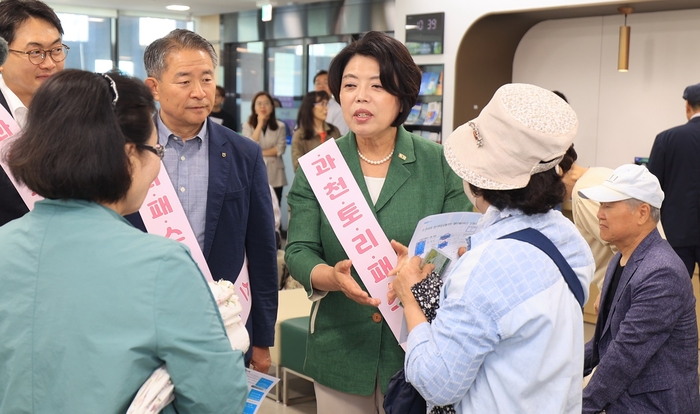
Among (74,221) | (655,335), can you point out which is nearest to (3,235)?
(74,221)

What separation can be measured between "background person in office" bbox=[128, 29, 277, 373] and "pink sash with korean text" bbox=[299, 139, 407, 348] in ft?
0.82

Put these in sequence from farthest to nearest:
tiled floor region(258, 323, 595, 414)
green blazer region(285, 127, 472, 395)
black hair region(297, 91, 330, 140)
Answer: black hair region(297, 91, 330, 140) < tiled floor region(258, 323, 595, 414) < green blazer region(285, 127, 472, 395)

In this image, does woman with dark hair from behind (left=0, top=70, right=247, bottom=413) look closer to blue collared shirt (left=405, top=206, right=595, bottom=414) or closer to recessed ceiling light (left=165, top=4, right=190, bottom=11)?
blue collared shirt (left=405, top=206, right=595, bottom=414)

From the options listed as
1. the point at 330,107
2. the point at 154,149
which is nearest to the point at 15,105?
the point at 154,149

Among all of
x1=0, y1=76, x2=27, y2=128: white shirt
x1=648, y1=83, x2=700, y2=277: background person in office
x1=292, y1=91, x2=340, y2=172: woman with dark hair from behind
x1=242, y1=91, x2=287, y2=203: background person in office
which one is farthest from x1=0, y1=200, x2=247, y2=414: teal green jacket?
x1=242, y1=91, x2=287, y2=203: background person in office

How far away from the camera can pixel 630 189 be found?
2754 mm

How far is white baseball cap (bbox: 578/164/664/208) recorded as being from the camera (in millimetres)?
2750

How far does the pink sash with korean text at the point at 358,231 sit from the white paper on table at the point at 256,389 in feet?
1.32

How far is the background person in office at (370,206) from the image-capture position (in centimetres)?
213

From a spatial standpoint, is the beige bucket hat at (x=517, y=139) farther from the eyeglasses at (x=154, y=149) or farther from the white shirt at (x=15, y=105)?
the white shirt at (x=15, y=105)

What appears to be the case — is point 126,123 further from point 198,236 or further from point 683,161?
point 683,161

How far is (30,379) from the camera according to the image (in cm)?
128

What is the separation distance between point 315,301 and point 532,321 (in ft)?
2.84

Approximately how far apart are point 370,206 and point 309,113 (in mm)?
5808
